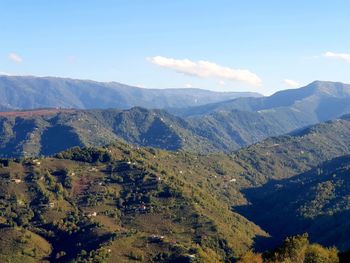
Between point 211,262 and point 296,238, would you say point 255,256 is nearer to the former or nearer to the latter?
point 296,238

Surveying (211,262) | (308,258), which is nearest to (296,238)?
(308,258)

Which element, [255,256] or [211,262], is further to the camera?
[211,262]

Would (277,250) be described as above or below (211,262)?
above

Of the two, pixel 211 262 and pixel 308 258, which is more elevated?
pixel 308 258

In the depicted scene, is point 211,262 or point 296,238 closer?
point 296,238

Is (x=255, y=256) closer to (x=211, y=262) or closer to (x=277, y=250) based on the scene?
(x=277, y=250)

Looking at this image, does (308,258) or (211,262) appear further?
(211,262)
